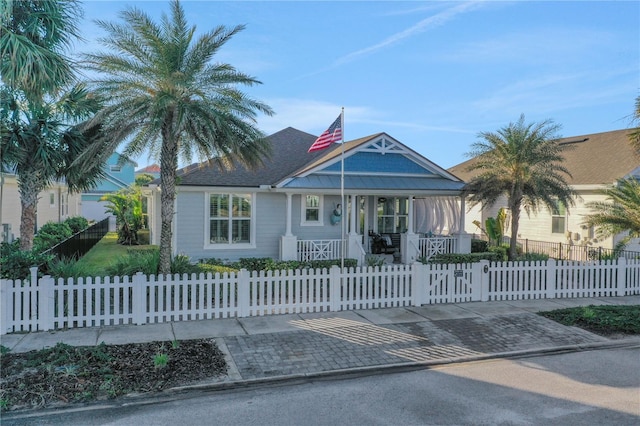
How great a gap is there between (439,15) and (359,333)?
32.1 ft

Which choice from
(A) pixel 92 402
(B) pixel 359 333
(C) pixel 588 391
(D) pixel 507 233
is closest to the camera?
(A) pixel 92 402

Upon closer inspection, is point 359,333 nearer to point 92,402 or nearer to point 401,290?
point 401,290

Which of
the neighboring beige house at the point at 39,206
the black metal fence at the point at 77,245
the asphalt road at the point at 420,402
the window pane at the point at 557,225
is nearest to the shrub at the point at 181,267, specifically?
the black metal fence at the point at 77,245

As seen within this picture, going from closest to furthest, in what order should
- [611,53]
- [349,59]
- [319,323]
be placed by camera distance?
1. [319,323]
2. [611,53]
3. [349,59]

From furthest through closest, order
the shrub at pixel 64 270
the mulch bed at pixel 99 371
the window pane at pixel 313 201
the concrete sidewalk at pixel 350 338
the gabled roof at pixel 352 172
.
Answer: the window pane at pixel 313 201 → the gabled roof at pixel 352 172 → the shrub at pixel 64 270 → the concrete sidewalk at pixel 350 338 → the mulch bed at pixel 99 371

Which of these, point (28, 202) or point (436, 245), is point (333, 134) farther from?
point (28, 202)

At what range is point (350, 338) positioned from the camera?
26.6ft

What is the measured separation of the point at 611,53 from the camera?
14.2 metres

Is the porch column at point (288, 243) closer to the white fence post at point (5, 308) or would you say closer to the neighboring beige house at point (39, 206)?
the neighboring beige house at point (39, 206)

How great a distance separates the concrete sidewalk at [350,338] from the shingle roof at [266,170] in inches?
234

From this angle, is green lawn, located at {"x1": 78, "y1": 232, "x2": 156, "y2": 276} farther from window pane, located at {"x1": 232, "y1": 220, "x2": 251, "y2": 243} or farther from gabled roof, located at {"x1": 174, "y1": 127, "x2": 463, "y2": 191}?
gabled roof, located at {"x1": 174, "y1": 127, "x2": 463, "y2": 191}

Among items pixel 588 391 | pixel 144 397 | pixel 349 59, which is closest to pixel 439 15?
pixel 349 59

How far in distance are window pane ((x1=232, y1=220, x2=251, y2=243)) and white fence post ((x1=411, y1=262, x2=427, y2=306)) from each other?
7221 mm

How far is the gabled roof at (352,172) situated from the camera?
611 inches
